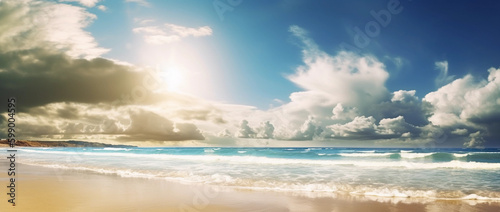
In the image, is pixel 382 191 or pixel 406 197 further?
pixel 382 191

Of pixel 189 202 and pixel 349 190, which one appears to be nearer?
pixel 189 202

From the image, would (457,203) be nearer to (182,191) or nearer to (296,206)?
(296,206)

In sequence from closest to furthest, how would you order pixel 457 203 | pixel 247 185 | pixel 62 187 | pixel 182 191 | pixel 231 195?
pixel 457 203, pixel 231 195, pixel 182 191, pixel 62 187, pixel 247 185

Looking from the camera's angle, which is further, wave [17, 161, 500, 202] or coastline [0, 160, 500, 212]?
wave [17, 161, 500, 202]

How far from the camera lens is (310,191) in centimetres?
1138

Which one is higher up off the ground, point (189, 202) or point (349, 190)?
point (189, 202)

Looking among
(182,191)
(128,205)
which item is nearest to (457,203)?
(182,191)

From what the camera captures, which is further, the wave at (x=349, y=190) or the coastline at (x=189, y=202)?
the wave at (x=349, y=190)

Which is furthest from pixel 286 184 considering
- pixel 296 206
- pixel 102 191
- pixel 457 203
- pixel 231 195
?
pixel 102 191

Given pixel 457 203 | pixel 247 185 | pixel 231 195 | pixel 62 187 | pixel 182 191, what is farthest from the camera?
pixel 247 185

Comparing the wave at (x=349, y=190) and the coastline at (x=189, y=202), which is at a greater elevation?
the coastline at (x=189, y=202)

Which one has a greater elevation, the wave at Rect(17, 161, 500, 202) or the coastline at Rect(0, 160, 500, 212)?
the coastline at Rect(0, 160, 500, 212)

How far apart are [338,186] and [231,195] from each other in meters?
4.53

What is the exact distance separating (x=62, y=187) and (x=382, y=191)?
11791 mm
